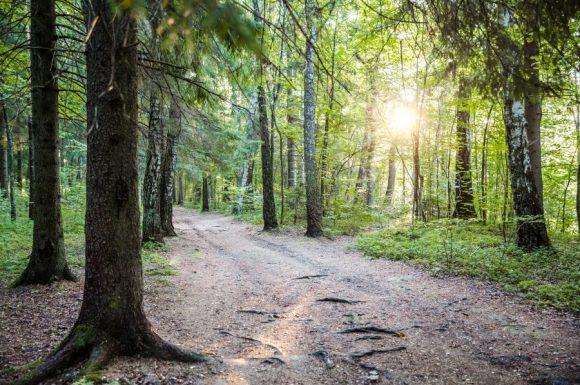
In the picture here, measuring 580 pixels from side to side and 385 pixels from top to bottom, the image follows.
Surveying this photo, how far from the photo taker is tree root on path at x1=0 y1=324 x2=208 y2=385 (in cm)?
335

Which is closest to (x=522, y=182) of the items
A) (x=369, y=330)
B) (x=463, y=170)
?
(x=463, y=170)

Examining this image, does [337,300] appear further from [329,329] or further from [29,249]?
[29,249]

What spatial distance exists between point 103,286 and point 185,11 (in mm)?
2948

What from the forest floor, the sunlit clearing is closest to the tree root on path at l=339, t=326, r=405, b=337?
the forest floor

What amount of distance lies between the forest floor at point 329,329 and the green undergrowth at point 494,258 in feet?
1.35

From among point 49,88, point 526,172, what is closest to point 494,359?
point 526,172

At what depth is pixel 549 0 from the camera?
3686mm

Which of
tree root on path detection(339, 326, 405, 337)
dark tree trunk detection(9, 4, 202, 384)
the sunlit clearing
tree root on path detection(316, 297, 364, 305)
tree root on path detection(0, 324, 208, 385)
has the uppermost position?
the sunlit clearing

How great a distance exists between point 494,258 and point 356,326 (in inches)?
181

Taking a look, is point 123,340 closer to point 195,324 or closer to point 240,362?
point 240,362

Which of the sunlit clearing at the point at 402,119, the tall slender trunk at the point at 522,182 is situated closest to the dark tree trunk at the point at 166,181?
the sunlit clearing at the point at 402,119

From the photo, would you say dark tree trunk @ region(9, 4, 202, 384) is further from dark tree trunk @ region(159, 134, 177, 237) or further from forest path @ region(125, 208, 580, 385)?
dark tree trunk @ region(159, 134, 177, 237)

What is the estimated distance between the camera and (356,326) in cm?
535

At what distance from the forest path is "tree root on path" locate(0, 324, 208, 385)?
239mm
